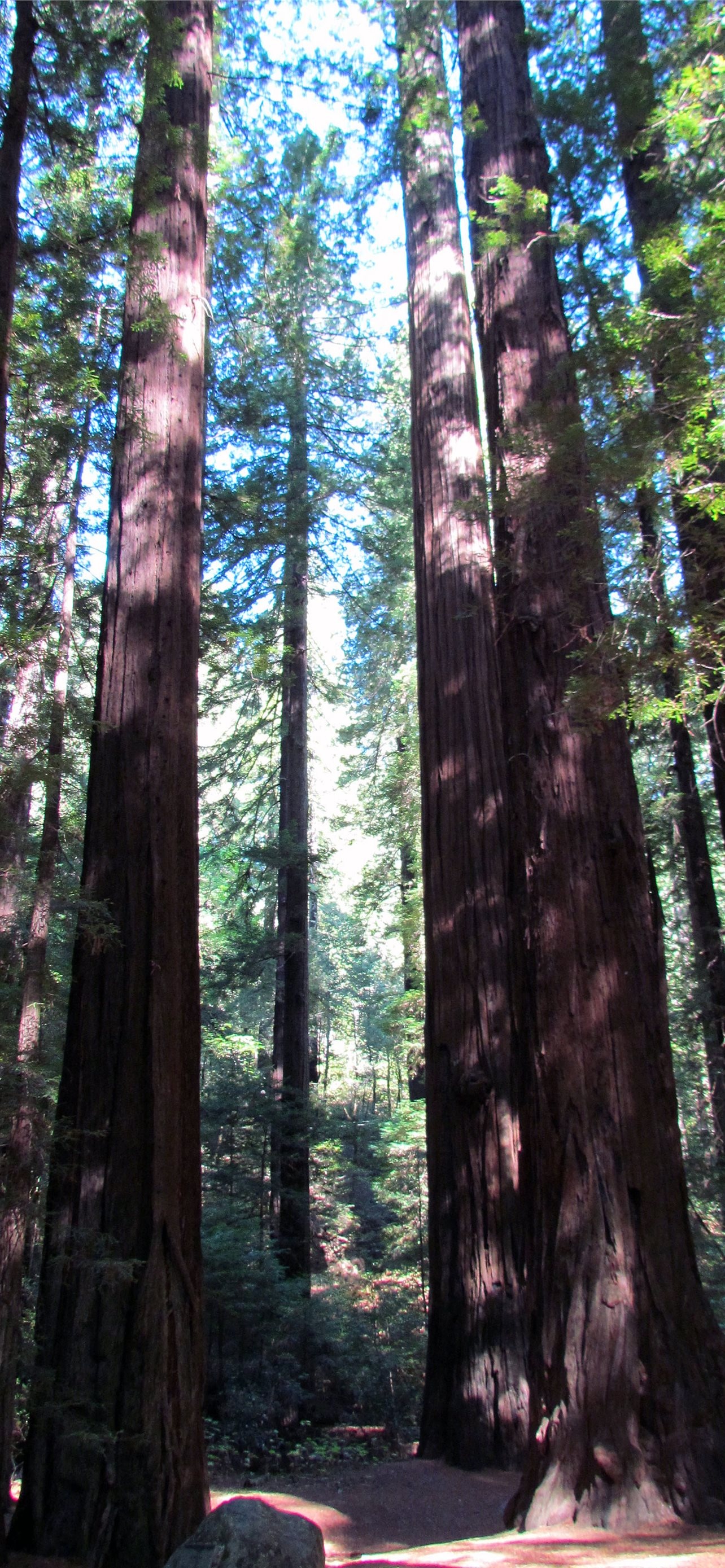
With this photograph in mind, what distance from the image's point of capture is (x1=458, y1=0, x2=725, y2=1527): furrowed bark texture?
3.28 meters

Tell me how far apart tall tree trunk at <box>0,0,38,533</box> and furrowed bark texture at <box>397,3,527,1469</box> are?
96.2 inches

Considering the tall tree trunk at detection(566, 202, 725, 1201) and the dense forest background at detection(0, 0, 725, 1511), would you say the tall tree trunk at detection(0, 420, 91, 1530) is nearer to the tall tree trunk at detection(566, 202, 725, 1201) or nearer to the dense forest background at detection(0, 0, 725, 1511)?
the dense forest background at detection(0, 0, 725, 1511)

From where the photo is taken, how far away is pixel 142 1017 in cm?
425

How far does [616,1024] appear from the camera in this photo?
12.7ft

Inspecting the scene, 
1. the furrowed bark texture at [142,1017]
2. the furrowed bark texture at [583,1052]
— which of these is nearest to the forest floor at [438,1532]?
the furrowed bark texture at [583,1052]

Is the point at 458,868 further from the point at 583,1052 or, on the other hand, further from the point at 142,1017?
the point at 142,1017

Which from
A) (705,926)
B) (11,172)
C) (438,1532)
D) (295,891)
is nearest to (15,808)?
(11,172)

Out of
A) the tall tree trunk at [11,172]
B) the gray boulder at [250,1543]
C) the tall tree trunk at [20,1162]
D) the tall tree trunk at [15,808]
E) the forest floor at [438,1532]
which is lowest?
the forest floor at [438,1532]

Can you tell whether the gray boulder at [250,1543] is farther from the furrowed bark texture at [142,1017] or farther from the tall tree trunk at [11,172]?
the tall tree trunk at [11,172]

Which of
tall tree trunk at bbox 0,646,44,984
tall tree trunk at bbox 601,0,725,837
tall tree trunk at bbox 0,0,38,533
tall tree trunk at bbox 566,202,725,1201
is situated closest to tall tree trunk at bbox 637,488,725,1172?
tall tree trunk at bbox 566,202,725,1201

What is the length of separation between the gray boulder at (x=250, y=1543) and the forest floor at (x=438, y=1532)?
0.40 meters

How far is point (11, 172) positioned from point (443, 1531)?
6.54 m

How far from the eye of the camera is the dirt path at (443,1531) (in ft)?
8.91

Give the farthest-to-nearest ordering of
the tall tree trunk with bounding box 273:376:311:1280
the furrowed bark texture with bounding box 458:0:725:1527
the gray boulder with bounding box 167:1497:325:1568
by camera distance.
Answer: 1. the tall tree trunk with bounding box 273:376:311:1280
2. the furrowed bark texture with bounding box 458:0:725:1527
3. the gray boulder with bounding box 167:1497:325:1568
